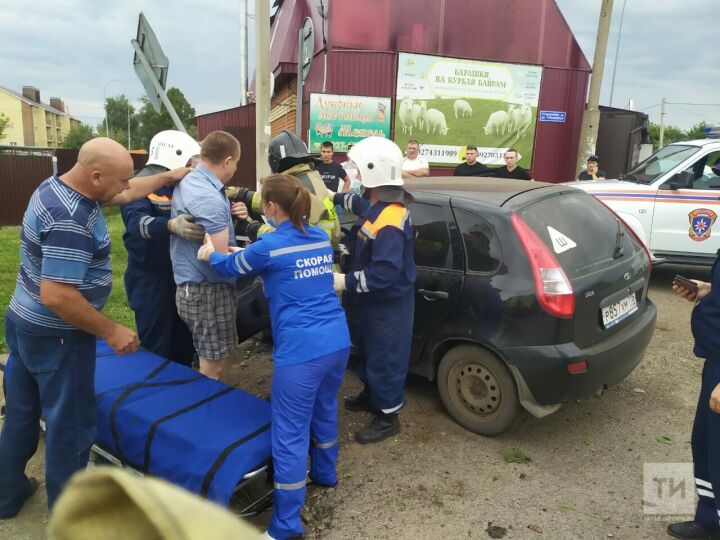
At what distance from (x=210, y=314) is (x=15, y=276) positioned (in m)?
5.44

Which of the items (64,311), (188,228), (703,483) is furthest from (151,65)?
(703,483)

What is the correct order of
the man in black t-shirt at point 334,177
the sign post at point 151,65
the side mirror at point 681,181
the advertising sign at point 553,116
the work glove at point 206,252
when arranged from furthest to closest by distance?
the advertising sign at point 553,116 < the side mirror at point 681,181 < the man in black t-shirt at point 334,177 < the sign post at point 151,65 < the work glove at point 206,252

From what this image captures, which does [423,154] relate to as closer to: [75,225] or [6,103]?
[75,225]

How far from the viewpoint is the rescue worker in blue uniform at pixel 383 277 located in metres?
3.12

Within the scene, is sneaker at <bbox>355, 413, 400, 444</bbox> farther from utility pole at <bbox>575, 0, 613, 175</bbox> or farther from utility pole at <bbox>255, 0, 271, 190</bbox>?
utility pole at <bbox>575, 0, 613, 175</bbox>

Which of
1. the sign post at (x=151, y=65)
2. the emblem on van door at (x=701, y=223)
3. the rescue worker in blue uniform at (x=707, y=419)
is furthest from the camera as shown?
the emblem on van door at (x=701, y=223)

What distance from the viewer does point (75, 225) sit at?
7.57 ft

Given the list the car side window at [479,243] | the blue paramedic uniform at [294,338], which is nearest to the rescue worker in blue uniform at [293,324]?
the blue paramedic uniform at [294,338]

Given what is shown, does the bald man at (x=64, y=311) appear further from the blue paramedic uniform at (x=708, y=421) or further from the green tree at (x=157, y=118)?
the green tree at (x=157, y=118)

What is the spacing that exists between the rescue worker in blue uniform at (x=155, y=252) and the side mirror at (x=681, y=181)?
257 inches

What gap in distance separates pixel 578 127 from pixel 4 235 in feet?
42.1

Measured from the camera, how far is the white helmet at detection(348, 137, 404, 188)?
324cm

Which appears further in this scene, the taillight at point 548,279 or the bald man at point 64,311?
the taillight at point 548,279

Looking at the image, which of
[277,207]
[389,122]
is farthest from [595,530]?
[389,122]
